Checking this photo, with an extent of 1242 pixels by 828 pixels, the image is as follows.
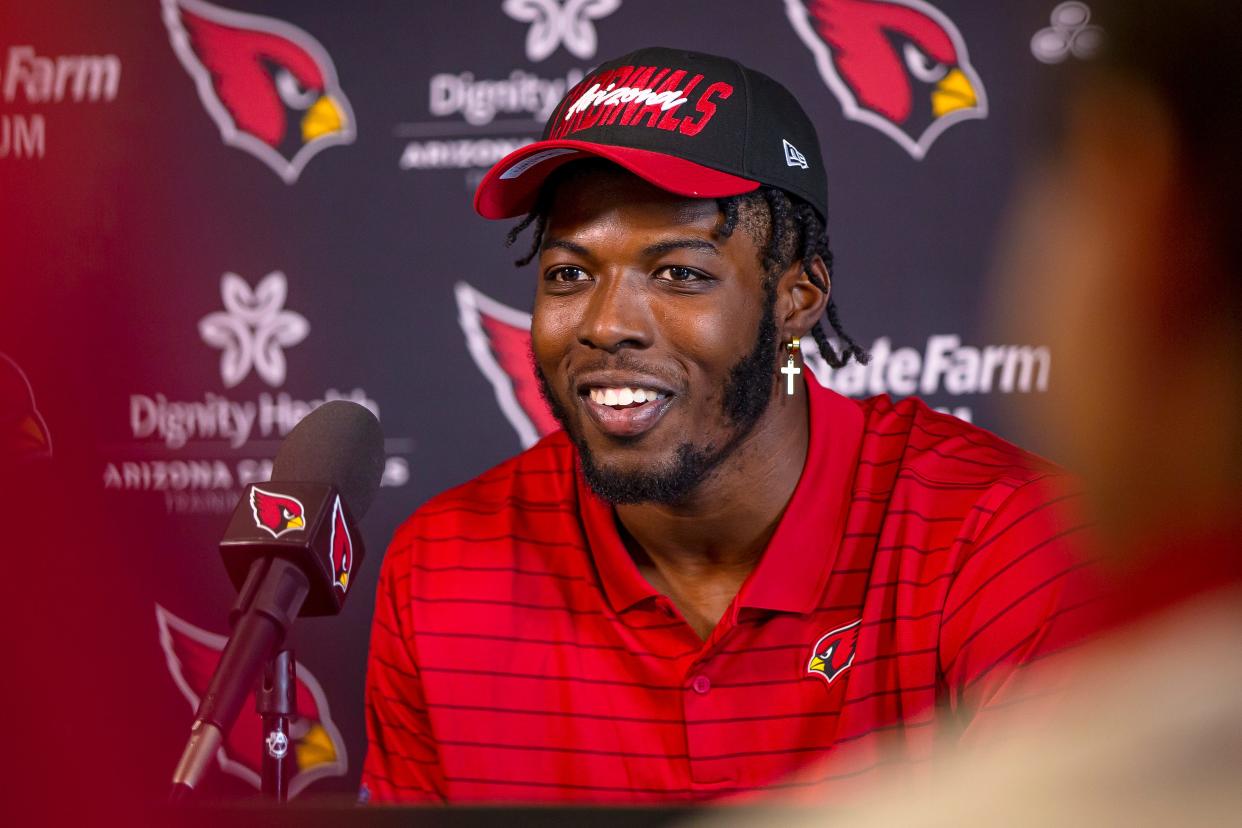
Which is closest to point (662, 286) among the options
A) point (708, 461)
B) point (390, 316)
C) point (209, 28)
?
point (708, 461)

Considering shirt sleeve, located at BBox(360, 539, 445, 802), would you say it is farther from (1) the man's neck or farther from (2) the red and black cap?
(2) the red and black cap

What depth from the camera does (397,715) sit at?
159cm

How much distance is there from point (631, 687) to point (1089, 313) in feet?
3.25

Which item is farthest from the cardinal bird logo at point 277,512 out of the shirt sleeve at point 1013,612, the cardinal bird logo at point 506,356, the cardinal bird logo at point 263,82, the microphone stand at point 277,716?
the cardinal bird logo at point 263,82

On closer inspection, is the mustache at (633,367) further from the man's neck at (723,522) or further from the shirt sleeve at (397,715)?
the shirt sleeve at (397,715)

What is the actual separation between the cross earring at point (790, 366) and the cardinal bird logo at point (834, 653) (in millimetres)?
286

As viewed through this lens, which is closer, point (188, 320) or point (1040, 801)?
point (1040, 801)

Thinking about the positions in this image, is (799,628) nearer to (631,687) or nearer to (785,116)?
(631,687)

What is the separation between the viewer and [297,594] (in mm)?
946

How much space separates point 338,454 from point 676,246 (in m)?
0.48

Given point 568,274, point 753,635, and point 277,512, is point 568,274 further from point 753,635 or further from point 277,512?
point 277,512

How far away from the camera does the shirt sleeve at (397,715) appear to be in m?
1.56

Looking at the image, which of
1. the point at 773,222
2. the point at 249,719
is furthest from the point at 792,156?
the point at 249,719

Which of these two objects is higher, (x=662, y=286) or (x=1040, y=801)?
(x=662, y=286)
